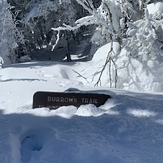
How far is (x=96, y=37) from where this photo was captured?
10.8 metres

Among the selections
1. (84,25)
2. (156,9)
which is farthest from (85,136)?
(84,25)

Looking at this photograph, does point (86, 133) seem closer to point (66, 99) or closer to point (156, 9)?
point (66, 99)

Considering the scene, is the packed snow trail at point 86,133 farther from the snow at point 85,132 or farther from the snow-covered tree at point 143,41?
the snow-covered tree at point 143,41

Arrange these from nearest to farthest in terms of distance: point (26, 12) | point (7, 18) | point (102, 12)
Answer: point (102, 12), point (7, 18), point (26, 12)

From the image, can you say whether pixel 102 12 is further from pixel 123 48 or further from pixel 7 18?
pixel 7 18

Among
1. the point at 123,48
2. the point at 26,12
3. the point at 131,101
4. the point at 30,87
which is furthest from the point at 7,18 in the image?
the point at 131,101

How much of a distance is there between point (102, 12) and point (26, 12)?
34.9 ft

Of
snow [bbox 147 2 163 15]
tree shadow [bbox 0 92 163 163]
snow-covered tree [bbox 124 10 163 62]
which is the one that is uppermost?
snow [bbox 147 2 163 15]

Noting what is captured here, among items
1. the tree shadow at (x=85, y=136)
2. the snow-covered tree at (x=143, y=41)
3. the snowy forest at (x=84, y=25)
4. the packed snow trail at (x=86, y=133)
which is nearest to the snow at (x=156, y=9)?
the snowy forest at (x=84, y=25)

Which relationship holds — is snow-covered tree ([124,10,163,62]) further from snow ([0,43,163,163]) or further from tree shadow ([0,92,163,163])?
tree shadow ([0,92,163,163])

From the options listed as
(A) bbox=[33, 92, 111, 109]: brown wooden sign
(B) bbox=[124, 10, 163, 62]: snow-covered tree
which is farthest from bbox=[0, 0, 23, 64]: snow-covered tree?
(A) bbox=[33, 92, 111, 109]: brown wooden sign

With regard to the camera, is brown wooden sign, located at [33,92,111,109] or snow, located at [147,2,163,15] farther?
snow, located at [147,2,163,15]

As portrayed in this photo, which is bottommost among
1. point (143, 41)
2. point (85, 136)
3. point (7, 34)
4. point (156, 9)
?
point (85, 136)

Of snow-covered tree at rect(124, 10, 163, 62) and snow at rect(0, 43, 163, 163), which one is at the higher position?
snow-covered tree at rect(124, 10, 163, 62)
